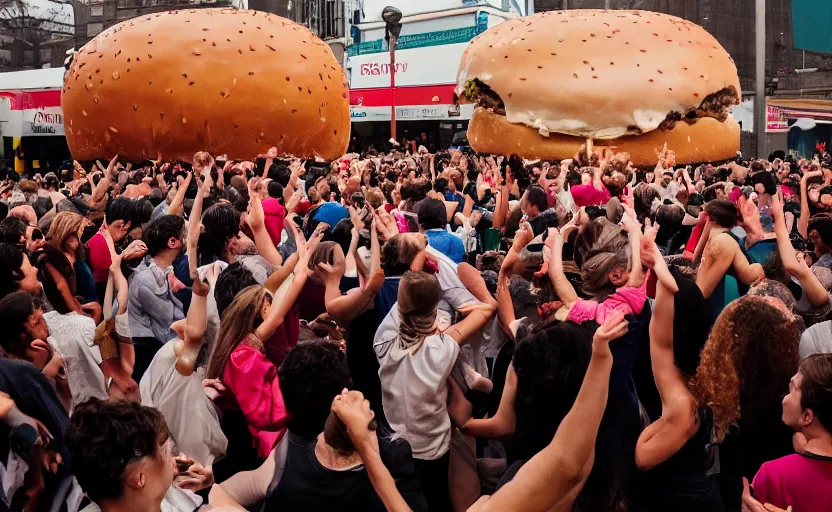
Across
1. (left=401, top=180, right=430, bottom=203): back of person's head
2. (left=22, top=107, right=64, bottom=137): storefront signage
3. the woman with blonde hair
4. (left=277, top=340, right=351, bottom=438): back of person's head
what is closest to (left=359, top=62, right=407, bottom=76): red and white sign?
(left=22, top=107, right=64, bottom=137): storefront signage

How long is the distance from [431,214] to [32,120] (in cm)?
1680

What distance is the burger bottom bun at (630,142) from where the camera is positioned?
37.3 ft

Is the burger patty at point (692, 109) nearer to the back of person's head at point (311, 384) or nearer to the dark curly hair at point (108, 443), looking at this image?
the back of person's head at point (311, 384)

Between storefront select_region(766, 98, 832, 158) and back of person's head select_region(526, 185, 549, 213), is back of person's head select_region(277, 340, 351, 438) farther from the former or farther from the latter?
storefront select_region(766, 98, 832, 158)

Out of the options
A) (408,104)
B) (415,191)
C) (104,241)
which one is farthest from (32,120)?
(104,241)

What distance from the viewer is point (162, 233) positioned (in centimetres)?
422

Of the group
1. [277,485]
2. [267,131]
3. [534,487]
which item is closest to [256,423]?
[277,485]

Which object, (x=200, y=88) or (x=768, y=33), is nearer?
(x=200, y=88)

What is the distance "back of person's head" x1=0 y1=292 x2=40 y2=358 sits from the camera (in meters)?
2.93

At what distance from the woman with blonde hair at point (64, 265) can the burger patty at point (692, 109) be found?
26.6 ft

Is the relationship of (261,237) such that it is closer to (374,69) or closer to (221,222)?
(221,222)

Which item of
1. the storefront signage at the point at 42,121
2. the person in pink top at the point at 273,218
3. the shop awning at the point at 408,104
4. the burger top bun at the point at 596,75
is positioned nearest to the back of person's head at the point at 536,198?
the person in pink top at the point at 273,218

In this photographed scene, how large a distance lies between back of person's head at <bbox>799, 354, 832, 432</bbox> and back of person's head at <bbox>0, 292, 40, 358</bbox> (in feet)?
8.31

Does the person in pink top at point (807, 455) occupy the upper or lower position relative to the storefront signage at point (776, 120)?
lower
